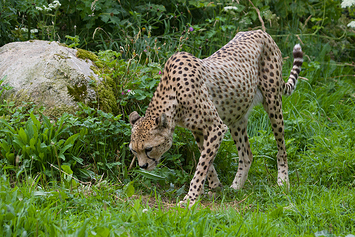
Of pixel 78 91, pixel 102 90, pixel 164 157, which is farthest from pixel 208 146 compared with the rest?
pixel 78 91

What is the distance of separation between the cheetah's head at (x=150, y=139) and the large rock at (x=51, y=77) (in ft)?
3.58

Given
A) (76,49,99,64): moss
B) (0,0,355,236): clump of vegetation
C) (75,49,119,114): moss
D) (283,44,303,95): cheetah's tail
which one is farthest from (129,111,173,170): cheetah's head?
(283,44,303,95): cheetah's tail

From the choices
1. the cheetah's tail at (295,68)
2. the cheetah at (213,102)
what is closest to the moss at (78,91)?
the cheetah at (213,102)

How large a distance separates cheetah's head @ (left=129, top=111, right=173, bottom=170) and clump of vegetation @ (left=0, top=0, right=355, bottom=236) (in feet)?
0.97

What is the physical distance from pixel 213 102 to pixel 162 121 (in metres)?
0.74

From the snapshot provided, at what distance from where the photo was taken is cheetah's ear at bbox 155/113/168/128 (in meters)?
3.71

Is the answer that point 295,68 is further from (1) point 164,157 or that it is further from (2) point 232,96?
(1) point 164,157

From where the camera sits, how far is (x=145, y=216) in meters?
2.97

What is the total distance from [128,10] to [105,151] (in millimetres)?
3312

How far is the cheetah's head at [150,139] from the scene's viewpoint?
3.75m

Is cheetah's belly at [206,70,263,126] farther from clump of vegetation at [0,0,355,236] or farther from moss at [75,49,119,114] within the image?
moss at [75,49,119,114]

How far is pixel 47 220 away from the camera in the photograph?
2.77 meters

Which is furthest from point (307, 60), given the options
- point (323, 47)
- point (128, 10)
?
point (128, 10)

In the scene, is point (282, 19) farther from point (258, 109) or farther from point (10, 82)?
point (10, 82)
